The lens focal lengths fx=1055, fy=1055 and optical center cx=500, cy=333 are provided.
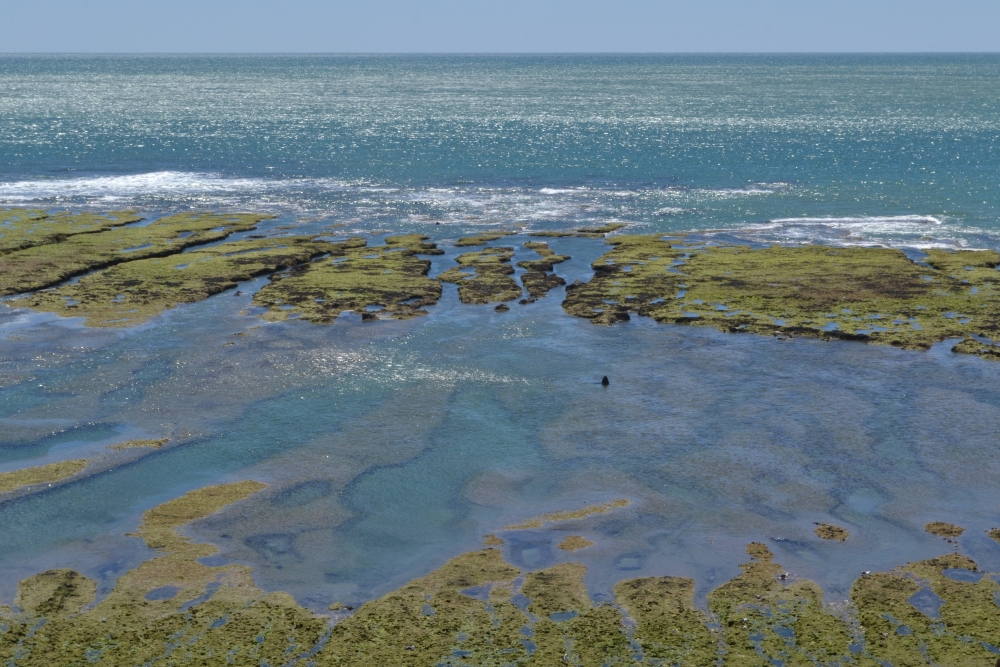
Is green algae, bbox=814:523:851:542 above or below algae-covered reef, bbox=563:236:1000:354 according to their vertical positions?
below

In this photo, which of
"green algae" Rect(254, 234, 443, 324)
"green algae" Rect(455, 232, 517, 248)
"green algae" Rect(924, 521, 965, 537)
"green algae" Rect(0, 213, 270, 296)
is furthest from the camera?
"green algae" Rect(455, 232, 517, 248)

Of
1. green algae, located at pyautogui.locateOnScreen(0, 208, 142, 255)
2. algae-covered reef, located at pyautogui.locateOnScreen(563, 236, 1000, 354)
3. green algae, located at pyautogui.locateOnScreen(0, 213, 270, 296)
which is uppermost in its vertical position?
green algae, located at pyautogui.locateOnScreen(0, 208, 142, 255)

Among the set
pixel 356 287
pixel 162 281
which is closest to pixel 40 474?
pixel 356 287

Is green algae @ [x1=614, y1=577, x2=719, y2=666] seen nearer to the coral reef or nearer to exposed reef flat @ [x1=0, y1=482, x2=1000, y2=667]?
exposed reef flat @ [x1=0, y1=482, x2=1000, y2=667]

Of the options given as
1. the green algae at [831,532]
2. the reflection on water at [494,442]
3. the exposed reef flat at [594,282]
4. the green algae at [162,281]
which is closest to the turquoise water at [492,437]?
the reflection on water at [494,442]

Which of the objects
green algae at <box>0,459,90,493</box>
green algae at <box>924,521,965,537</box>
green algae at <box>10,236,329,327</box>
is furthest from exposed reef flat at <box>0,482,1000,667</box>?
green algae at <box>10,236,329,327</box>

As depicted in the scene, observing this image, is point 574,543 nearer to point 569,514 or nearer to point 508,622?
point 569,514

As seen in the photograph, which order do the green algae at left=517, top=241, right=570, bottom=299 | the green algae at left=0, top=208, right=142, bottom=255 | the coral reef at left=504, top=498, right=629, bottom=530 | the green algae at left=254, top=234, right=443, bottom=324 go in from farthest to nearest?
the green algae at left=0, top=208, right=142, bottom=255
the green algae at left=517, top=241, right=570, bottom=299
the green algae at left=254, top=234, right=443, bottom=324
the coral reef at left=504, top=498, right=629, bottom=530
